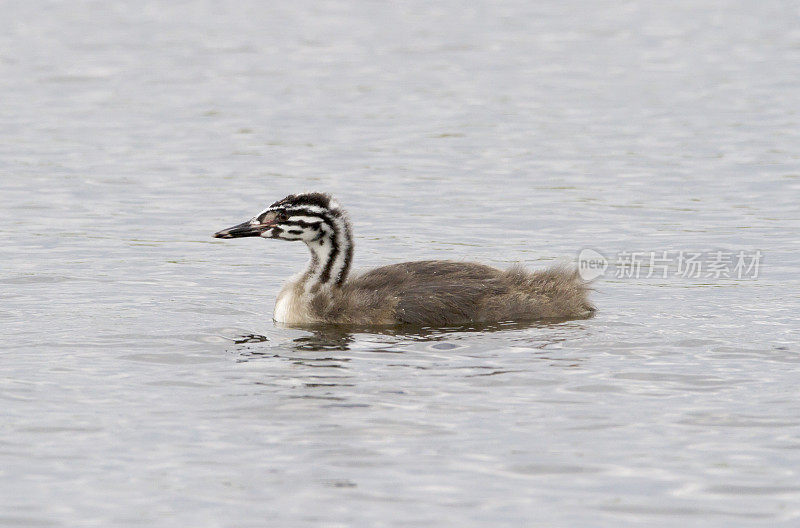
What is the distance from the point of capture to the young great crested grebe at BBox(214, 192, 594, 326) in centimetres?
1310

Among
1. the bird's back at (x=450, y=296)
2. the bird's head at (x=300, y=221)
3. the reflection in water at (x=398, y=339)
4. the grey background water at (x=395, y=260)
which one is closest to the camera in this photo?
the grey background water at (x=395, y=260)

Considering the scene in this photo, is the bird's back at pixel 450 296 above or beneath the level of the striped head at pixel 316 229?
beneath

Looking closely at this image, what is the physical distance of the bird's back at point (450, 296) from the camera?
1306 cm

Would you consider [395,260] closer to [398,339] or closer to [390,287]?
[390,287]

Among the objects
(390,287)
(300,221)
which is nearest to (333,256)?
(300,221)

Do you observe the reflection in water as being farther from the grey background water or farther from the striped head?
the striped head

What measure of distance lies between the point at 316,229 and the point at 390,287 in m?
1.00

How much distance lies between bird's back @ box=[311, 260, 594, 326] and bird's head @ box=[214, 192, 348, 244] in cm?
59

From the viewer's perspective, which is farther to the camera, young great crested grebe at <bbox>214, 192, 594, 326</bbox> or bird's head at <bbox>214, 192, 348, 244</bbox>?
bird's head at <bbox>214, 192, 348, 244</bbox>

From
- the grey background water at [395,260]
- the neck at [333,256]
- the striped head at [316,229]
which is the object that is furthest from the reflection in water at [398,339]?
the striped head at [316,229]

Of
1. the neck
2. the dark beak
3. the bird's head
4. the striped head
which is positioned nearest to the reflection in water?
the neck

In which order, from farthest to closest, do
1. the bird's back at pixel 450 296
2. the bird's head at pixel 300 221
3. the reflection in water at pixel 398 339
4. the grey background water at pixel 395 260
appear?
the bird's head at pixel 300 221 → the bird's back at pixel 450 296 → the reflection in water at pixel 398 339 → the grey background water at pixel 395 260

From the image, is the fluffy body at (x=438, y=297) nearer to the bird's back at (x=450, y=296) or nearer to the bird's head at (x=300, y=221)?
the bird's back at (x=450, y=296)

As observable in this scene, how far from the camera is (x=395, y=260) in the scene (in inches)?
644
